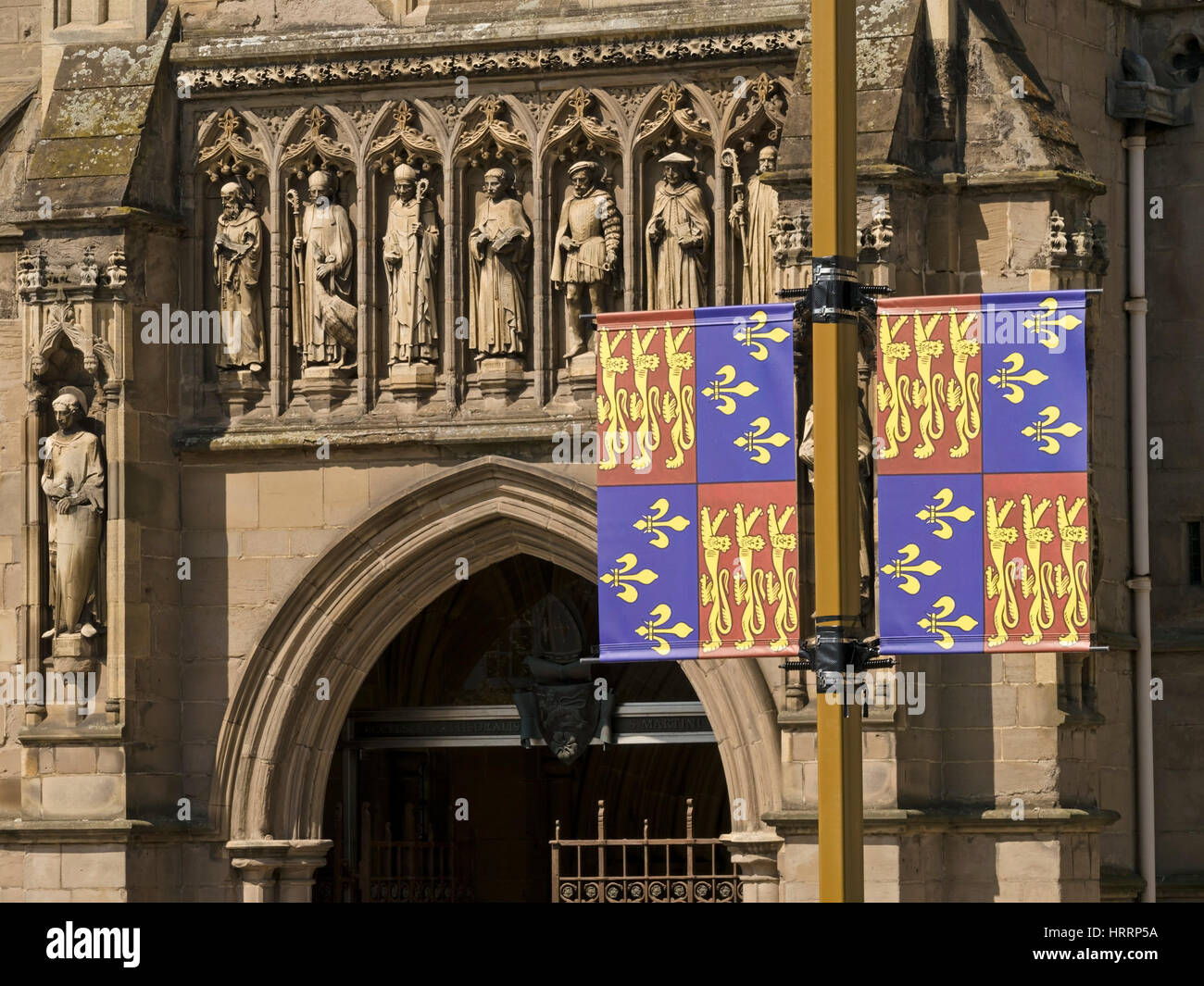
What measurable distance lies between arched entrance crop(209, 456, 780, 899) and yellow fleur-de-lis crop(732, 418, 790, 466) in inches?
126

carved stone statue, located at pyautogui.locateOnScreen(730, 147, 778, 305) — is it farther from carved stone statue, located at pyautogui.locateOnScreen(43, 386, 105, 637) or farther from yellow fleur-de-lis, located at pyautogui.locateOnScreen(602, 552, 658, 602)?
carved stone statue, located at pyautogui.locateOnScreen(43, 386, 105, 637)

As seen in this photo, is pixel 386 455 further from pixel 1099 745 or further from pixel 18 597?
pixel 1099 745

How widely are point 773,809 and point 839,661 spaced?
21.1ft

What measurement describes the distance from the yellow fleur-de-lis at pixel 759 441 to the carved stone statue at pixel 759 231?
9.30ft

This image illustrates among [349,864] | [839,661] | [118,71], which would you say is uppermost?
[118,71]

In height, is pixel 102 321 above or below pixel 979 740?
above

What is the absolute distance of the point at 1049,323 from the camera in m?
12.5

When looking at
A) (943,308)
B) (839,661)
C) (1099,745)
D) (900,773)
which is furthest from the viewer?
(1099,745)

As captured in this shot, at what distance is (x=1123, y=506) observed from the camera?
682 inches

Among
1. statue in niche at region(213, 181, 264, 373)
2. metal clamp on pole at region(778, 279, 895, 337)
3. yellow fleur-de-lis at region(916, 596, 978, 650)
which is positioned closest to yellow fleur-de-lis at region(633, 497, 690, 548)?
yellow fleur-de-lis at region(916, 596, 978, 650)

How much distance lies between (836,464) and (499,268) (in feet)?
24.3

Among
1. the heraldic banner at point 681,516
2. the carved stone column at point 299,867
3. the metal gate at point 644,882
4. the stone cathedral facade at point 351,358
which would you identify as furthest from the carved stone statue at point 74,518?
the heraldic banner at point 681,516

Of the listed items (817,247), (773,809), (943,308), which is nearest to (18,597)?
(773,809)

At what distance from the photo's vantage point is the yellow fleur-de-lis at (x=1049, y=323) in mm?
12430
